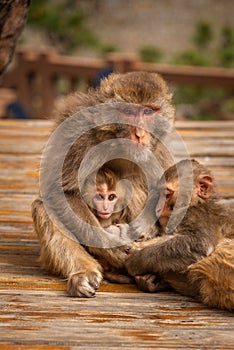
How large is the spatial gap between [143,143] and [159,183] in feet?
0.88

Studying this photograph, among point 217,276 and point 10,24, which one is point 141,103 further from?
point 10,24

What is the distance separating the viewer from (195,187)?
13.0 ft

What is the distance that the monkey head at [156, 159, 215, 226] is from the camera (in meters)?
3.94

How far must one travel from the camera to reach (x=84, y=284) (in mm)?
3695

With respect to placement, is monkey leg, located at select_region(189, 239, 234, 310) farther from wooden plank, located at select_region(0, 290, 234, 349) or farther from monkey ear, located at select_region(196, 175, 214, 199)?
monkey ear, located at select_region(196, 175, 214, 199)

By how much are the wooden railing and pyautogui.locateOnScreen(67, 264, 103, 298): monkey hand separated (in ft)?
13.2

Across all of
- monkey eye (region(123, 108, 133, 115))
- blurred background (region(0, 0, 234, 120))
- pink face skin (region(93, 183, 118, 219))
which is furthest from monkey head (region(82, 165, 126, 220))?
blurred background (region(0, 0, 234, 120))

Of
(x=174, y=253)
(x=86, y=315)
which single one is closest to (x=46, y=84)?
(x=174, y=253)

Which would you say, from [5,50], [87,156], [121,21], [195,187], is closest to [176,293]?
[195,187]

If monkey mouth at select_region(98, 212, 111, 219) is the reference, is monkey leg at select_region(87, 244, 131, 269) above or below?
below

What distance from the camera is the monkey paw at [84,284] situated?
12.0 ft

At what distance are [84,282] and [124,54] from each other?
554cm

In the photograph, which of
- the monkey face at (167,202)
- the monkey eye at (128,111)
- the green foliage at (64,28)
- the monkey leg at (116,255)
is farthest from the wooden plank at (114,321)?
the green foliage at (64,28)

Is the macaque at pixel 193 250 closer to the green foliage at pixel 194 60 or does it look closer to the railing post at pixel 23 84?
the railing post at pixel 23 84
